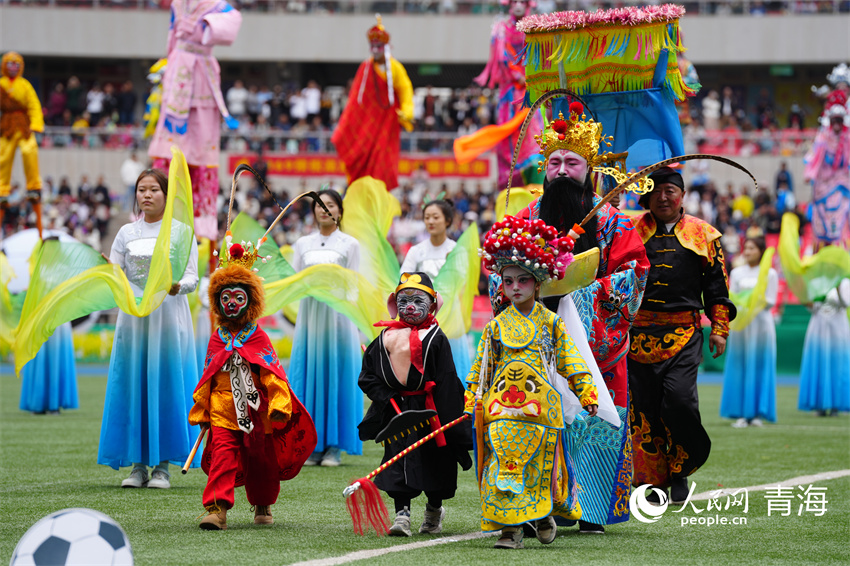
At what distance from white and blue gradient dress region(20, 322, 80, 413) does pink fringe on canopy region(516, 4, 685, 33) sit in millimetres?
8078

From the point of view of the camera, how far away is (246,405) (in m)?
6.36

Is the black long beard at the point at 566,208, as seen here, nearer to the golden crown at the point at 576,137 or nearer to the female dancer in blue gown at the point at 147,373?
the golden crown at the point at 576,137

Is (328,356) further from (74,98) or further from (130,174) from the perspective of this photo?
(74,98)

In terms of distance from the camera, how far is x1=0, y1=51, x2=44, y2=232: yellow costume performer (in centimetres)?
1380

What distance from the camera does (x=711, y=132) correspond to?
93.8 feet

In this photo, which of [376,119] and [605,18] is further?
[376,119]

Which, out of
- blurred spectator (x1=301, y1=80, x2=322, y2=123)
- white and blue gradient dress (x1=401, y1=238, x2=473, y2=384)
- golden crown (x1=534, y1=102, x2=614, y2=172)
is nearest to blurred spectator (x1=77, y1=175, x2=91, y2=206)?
blurred spectator (x1=301, y1=80, x2=322, y2=123)

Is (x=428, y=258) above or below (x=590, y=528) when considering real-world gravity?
above

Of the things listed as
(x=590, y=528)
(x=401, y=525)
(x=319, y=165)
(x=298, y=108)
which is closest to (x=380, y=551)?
(x=401, y=525)

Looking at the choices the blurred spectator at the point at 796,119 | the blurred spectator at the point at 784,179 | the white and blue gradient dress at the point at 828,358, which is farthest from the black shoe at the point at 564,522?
the blurred spectator at the point at 796,119

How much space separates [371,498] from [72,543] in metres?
1.96

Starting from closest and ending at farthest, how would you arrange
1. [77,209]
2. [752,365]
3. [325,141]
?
[752,365], [77,209], [325,141]

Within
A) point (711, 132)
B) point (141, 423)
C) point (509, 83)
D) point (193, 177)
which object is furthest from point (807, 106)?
point (141, 423)

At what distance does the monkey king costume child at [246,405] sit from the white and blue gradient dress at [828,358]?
990cm
